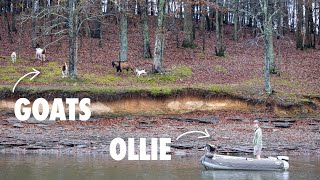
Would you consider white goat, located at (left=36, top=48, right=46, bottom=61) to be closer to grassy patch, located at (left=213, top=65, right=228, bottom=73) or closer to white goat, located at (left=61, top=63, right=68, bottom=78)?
white goat, located at (left=61, top=63, right=68, bottom=78)

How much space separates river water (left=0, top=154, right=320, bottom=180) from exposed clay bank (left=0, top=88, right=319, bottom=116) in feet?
24.5

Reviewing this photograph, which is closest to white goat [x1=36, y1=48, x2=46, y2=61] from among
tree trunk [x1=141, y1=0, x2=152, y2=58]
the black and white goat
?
the black and white goat

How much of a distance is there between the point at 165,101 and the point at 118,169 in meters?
10.9

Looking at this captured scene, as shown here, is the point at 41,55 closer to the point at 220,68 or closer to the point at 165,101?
the point at 165,101

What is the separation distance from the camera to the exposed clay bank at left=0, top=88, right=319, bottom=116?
26.7 m

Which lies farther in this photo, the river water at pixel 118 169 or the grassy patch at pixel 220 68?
the grassy patch at pixel 220 68

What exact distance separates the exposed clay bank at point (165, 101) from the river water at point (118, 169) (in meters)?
7.48

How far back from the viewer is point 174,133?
2338cm

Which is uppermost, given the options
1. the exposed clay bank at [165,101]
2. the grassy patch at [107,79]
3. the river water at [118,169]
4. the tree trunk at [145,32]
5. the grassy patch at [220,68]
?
the tree trunk at [145,32]

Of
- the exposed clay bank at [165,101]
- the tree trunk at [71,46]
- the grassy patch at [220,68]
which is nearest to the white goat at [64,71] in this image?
the tree trunk at [71,46]

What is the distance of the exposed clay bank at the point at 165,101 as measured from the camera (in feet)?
87.5

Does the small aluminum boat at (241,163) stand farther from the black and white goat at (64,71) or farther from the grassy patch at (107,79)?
the black and white goat at (64,71)

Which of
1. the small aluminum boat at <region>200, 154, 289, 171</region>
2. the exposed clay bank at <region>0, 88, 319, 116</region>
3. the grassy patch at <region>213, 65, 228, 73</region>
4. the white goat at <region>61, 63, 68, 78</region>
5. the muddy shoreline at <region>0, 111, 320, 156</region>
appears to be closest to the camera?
the small aluminum boat at <region>200, 154, 289, 171</region>

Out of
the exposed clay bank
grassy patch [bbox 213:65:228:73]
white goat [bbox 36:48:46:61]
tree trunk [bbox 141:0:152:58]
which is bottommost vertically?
the exposed clay bank
